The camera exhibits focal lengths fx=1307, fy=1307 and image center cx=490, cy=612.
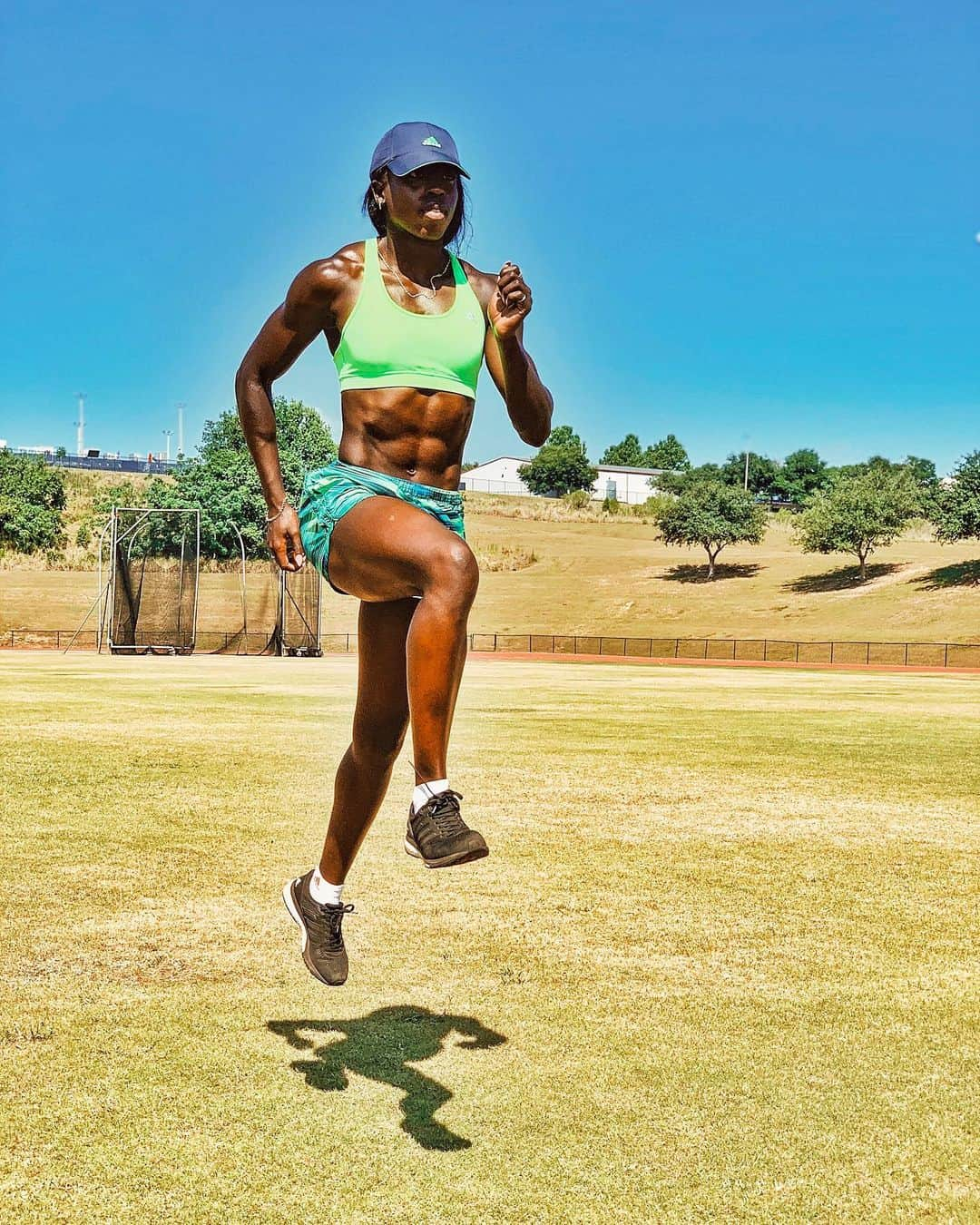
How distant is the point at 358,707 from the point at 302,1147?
1550 mm

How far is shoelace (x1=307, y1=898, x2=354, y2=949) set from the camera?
16.8ft

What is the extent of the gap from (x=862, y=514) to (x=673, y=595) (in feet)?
47.0

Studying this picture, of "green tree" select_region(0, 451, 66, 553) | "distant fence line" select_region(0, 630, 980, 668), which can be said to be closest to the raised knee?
"distant fence line" select_region(0, 630, 980, 668)

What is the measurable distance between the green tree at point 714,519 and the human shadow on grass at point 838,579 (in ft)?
23.3

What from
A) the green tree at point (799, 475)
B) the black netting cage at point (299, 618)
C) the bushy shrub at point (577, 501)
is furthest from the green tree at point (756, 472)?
the black netting cage at point (299, 618)

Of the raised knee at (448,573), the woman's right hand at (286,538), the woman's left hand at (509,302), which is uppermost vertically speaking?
the woman's left hand at (509,302)

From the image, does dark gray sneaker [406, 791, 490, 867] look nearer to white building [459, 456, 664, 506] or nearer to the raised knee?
the raised knee

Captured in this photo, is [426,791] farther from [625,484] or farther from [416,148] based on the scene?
[625,484]

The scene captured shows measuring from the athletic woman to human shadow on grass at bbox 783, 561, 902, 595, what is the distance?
3202 inches

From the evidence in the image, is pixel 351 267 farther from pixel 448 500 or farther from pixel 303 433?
pixel 303 433

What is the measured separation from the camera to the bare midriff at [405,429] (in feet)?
15.5

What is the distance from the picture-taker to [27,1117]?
432cm

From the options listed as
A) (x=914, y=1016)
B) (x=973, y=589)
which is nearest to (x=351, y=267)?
(x=914, y=1016)

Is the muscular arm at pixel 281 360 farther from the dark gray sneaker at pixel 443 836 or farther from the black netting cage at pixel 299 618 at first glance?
the black netting cage at pixel 299 618
